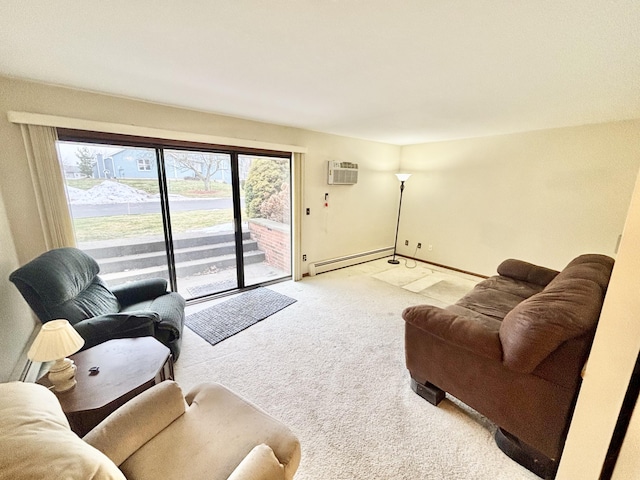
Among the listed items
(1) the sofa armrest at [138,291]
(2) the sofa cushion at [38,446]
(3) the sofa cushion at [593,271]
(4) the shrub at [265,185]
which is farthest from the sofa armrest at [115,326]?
(3) the sofa cushion at [593,271]

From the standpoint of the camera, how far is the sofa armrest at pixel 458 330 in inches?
59.2

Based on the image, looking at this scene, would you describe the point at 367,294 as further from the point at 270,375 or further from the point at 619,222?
the point at 619,222

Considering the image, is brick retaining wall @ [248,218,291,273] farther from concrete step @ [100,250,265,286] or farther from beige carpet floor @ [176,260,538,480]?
beige carpet floor @ [176,260,538,480]

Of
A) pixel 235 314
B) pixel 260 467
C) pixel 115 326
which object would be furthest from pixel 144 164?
pixel 260 467

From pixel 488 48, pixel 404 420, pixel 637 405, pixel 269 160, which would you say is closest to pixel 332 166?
pixel 269 160

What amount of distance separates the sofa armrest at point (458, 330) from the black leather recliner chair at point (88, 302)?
74.8 inches

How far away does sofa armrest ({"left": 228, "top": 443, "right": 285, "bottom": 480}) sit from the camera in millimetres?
870

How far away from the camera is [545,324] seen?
1.27 meters

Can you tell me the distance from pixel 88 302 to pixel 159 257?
3.65ft

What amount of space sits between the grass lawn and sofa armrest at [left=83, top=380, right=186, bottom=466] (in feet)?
7.15

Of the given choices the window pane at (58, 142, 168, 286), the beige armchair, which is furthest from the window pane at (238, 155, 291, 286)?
the beige armchair

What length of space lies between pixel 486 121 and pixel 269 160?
9.15ft

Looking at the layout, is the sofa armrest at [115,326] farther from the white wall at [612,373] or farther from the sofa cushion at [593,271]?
the sofa cushion at [593,271]

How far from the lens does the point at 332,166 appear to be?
13.6ft
